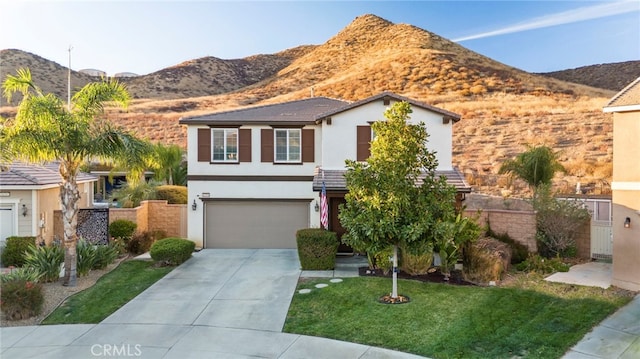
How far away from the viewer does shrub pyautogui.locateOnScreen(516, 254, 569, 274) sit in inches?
559

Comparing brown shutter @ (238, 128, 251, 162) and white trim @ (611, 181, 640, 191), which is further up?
brown shutter @ (238, 128, 251, 162)

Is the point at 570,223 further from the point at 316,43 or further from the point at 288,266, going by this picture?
the point at 316,43

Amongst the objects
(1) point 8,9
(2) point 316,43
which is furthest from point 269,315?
(2) point 316,43

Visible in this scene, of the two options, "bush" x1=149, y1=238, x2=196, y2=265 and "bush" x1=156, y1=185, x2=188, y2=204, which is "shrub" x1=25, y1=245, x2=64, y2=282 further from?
"bush" x1=156, y1=185, x2=188, y2=204

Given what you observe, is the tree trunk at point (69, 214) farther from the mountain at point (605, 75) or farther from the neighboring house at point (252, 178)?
the mountain at point (605, 75)

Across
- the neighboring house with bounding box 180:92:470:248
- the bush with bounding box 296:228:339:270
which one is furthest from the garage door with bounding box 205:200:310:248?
the bush with bounding box 296:228:339:270

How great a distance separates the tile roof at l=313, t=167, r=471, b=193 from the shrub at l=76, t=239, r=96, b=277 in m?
8.11

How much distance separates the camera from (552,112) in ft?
134

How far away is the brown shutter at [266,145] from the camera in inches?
771

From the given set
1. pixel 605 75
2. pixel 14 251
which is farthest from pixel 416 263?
pixel 605 75

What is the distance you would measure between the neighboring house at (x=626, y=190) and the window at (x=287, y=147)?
11881 millimetres

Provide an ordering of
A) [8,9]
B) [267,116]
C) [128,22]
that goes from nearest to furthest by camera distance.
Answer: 1. [8,9]
2. [267,116]
3. [128,22]

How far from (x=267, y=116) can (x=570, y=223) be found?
13.1m

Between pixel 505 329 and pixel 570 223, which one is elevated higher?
pixel 570 223
